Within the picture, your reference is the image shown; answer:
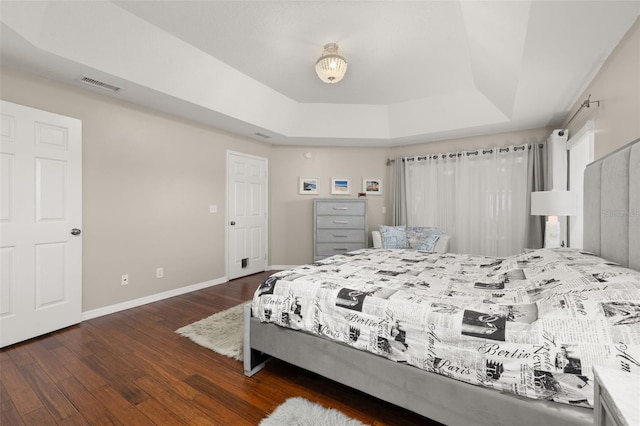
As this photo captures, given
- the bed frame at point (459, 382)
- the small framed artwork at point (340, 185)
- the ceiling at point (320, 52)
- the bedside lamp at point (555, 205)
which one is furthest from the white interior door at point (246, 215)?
the bedside lamp at point (555, 205)

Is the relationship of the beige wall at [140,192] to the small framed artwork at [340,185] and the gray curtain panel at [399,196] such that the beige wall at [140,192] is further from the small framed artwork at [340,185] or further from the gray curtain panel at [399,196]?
the gray curtain panel at [399,196]

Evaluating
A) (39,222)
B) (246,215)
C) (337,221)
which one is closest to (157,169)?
(39,222)

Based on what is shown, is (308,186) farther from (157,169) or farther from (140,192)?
(140,192)

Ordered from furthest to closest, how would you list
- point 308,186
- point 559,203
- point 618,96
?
1. point 308,186
2. point 559,203
3. point 618,96

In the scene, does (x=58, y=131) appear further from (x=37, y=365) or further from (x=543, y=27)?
(x=543, y=27)

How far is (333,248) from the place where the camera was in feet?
16.4

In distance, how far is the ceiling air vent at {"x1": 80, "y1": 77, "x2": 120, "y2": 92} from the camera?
2.80m

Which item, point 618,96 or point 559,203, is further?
point 559,203

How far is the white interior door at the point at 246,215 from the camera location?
4.68 meters

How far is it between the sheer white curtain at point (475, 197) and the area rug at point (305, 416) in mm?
3815

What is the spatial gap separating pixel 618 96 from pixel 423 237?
8.99 feet

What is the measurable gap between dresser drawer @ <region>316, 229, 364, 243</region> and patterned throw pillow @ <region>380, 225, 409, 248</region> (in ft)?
1.46

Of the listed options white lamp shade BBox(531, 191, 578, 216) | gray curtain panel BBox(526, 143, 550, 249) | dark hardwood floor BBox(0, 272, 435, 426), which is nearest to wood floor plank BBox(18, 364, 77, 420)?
dark hardwood floor BBox(0, 272, 435, 426)

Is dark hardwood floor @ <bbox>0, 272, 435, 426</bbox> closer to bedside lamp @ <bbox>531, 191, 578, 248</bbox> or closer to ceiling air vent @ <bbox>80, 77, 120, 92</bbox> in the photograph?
ceiling air vent @ <bbox>80, 77, 120, 92</bbox>
